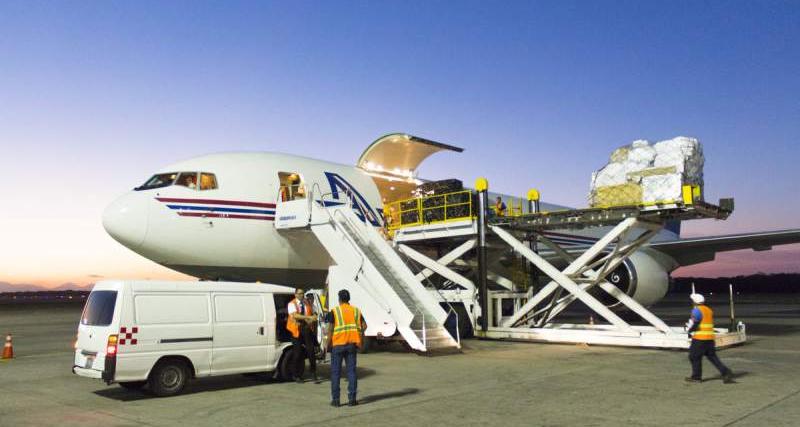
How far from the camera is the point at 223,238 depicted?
15.2m

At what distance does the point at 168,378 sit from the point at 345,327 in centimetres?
296

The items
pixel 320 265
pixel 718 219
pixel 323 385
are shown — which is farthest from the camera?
pixel 320 265

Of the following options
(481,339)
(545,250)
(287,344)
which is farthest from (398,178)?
(287,344)

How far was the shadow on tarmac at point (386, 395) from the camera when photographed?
28.3 ft

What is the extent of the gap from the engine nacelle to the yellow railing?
18.9ft

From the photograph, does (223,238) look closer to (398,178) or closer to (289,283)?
(289,283)

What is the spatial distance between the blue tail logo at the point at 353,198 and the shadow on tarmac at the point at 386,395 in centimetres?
876

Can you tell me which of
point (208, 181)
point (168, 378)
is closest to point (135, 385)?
point (168, 378)

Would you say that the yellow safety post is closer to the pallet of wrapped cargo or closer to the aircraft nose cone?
the pallet of wrapped cargo

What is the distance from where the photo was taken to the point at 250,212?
51.4ft

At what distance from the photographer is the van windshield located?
8875 mm

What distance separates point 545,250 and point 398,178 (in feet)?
26.1

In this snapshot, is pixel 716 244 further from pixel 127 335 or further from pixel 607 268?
pixel 127 335

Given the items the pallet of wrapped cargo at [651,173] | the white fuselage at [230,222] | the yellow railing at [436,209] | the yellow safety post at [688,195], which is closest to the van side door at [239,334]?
the white fuselage at [230,222]
